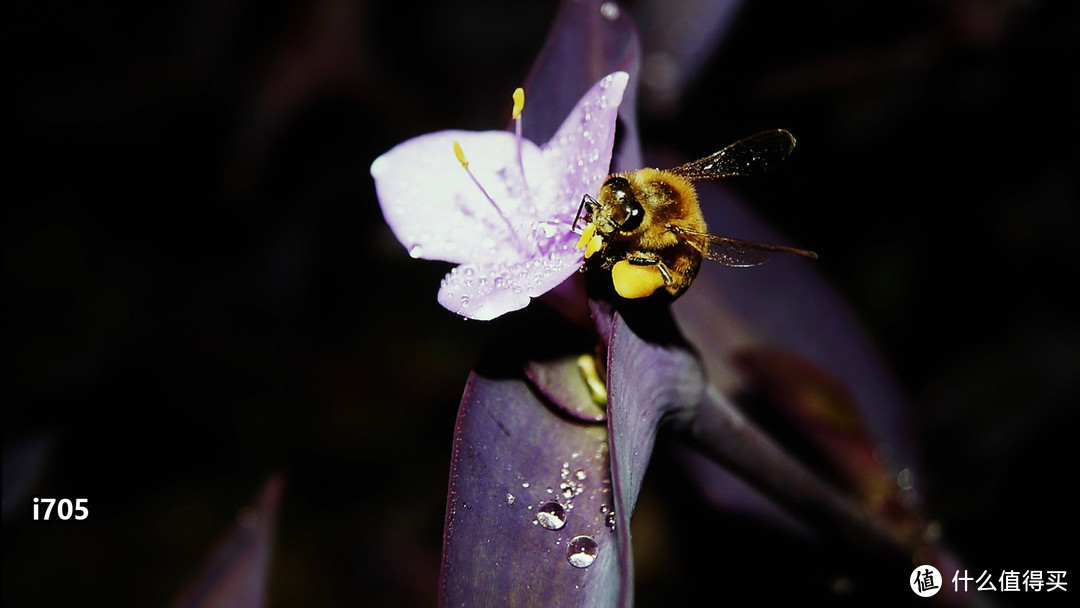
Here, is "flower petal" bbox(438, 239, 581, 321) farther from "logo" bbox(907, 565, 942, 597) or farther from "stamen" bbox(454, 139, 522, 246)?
"logo" bbox(907, 565, 942, 597)

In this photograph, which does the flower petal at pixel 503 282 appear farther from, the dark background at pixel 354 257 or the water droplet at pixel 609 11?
the dark background at pixel 354 257

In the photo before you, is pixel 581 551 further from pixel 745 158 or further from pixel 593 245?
pixel 745 158

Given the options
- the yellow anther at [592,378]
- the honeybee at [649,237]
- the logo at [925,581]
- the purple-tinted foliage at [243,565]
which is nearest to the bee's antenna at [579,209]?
the honeybee at [649,237]

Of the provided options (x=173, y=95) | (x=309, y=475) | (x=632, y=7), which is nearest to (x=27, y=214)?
(x=173, y=95)

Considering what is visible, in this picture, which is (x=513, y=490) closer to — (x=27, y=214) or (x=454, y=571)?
(x=454, y=571)

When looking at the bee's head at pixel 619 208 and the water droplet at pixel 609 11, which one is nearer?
the bee's head at pixel 619 208

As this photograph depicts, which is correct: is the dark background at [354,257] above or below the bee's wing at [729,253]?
Answer: above

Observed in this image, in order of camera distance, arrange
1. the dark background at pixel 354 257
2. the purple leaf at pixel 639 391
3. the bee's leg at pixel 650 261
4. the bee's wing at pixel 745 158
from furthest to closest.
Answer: the dark background at pixel 354 257, the bee's wing at pixel 745 158, the bee's leg at pixel 650 261, the purple leaf at pixel 639 391
